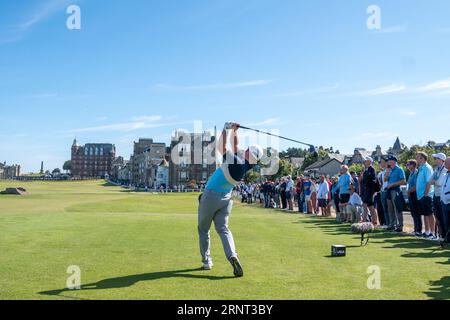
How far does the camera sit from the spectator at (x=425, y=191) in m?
15.3

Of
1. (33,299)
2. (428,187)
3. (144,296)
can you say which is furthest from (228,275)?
(428,187)

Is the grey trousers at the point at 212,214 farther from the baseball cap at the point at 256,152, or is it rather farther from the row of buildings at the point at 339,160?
the row of buildings at the point at 339,160

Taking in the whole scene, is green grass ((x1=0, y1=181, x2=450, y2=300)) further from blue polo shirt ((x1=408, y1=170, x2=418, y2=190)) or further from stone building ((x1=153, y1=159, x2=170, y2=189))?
stone building ((x1=153, y1=159, x2=170, y2=189))

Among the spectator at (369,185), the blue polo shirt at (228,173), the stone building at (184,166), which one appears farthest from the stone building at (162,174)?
the blue polo shirt at (228,173)

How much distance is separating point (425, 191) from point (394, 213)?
9.36 ft

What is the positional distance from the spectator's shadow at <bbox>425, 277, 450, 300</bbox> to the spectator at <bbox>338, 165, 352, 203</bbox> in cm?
1391

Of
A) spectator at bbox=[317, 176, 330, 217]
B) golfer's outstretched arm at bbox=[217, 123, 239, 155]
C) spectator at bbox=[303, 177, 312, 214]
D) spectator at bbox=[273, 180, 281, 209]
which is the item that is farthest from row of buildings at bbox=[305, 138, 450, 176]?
golfer's outstretched arm at bbox=[217, 123, 239, 155]

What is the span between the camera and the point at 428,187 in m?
15.1

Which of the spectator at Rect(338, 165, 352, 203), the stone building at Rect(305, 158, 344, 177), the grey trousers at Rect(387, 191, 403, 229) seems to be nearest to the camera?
the grey trousers at Rect(387, 191, 403, 229)

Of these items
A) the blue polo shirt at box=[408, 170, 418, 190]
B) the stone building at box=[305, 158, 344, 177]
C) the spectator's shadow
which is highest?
the stone building at box=[305, 158, 344, 177]

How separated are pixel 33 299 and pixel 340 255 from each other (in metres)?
6.89

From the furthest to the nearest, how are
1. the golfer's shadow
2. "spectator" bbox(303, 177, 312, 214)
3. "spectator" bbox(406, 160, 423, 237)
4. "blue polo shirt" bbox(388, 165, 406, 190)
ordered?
"spectator" bbox(303, 177, 312, 214) → "blue polo shirt" bbox(388, 165, 406, 190) → "spectator" bbox(406, 160, 423, 237) → the golfer's shadow

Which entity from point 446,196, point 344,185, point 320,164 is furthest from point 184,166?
point 446,196

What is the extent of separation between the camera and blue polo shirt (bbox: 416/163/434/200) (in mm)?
15328
